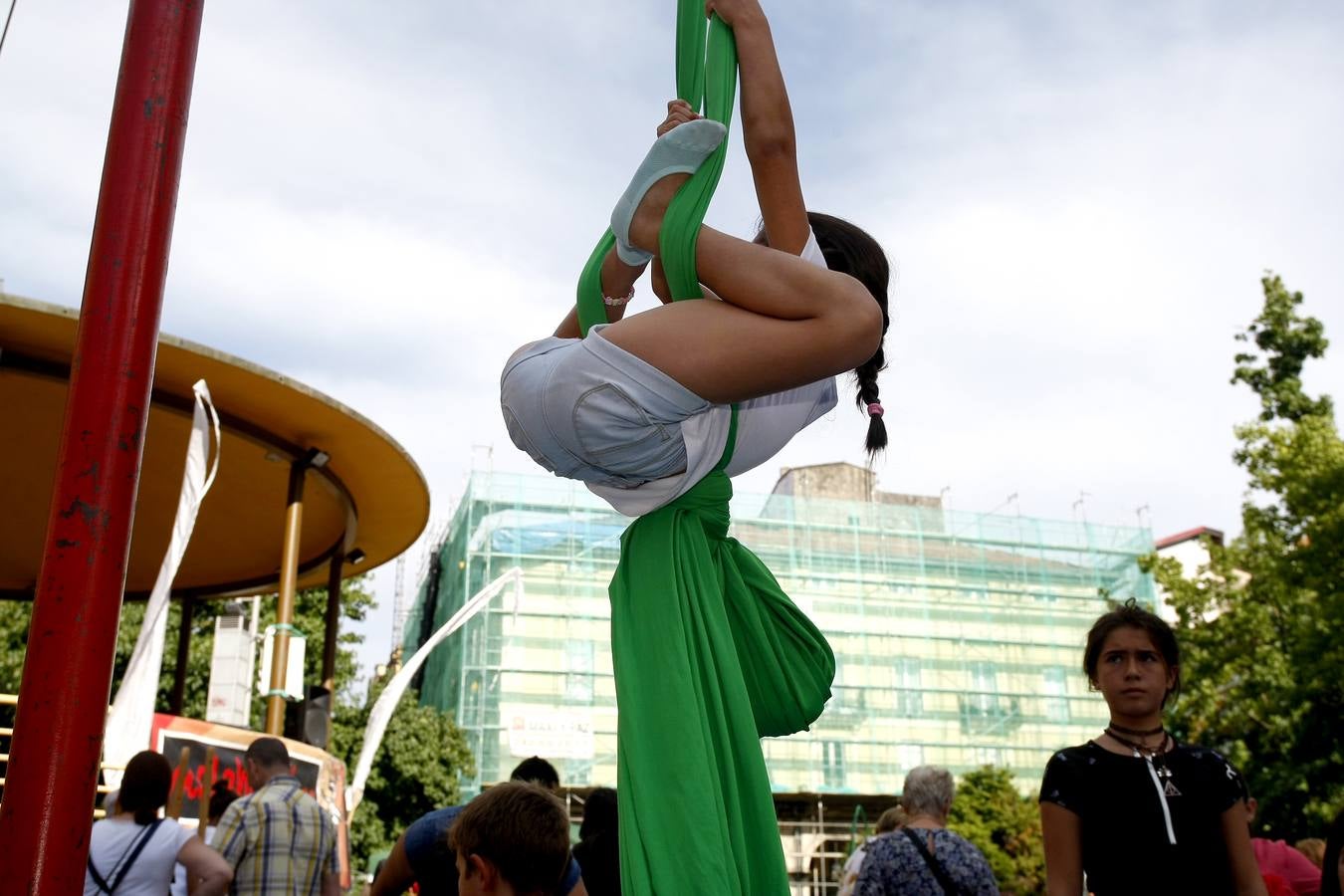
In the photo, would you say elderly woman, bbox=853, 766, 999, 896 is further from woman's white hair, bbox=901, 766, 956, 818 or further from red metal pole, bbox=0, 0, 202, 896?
red metal pole, bbox=0, 0, 202, 896

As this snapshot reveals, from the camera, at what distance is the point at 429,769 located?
30.5 meters

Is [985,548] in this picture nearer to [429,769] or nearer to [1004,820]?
[1004,820]

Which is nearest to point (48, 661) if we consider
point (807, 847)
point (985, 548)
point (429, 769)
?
point (429, 769)

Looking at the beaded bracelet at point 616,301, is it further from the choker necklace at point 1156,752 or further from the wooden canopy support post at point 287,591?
the wooden canopy support post at point 287,591

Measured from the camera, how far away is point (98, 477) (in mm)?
2373

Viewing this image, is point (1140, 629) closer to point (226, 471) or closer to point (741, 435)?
point (741, 435)

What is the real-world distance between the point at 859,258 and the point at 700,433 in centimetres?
50

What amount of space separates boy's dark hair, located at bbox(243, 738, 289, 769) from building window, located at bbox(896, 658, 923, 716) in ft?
112

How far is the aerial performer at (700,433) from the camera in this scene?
186cm

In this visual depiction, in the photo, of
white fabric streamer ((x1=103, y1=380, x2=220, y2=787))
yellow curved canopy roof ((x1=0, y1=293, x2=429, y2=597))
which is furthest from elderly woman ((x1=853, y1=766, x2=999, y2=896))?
yellow curved canopy roof ((x1=0, y1=293, x2=429, y2=597))

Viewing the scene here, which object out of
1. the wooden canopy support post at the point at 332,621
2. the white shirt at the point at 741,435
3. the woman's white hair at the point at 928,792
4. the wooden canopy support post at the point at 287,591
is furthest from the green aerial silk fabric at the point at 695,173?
the wooden canopy support post at the point at 332,621

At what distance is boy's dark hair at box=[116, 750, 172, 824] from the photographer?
468 cm

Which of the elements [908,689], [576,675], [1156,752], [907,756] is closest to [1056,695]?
[908,689]

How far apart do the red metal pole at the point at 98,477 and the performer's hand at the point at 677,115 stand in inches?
48.3
